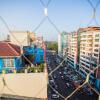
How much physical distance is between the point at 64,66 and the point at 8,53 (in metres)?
8.90

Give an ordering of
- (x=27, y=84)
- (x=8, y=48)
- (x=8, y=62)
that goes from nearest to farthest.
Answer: (x=27, y=84)
(x=8, y=62)
(x=8, y=48)

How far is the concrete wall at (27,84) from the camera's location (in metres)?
1.26

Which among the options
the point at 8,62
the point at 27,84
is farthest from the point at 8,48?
the point at 27,84

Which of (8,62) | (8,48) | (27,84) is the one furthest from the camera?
(8,48)

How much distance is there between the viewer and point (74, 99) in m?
5.19

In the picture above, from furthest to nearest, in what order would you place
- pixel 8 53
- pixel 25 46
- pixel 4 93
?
pixel 8 53, pixel 25 46, pixel 4 93

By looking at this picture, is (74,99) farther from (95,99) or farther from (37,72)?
(37,72)

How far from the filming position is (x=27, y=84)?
1.32 metres

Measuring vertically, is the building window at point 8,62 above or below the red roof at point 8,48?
below

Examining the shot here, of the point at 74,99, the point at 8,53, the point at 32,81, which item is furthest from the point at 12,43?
the point at 74,99

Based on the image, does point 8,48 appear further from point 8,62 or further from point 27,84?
point 27,84

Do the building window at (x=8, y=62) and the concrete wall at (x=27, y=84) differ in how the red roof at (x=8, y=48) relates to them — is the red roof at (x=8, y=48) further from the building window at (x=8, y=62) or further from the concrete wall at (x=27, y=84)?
the concrete wall at (x=27, y=84)

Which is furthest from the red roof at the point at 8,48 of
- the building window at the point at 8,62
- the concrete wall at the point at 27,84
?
the concrete wall at the point at 27,84

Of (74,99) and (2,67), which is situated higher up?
(2,67)
